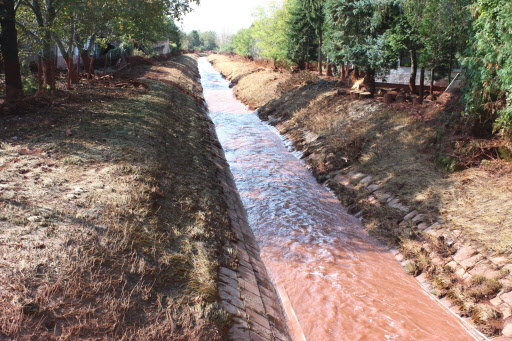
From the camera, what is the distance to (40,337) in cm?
389

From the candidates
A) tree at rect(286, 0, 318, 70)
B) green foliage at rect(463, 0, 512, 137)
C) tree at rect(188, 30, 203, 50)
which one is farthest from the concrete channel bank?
tree at rect(188, 30, 203, 50)

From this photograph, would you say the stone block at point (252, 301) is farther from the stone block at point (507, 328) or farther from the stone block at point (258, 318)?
the stone block at point (507, 328)

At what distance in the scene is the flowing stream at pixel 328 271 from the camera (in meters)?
6.29

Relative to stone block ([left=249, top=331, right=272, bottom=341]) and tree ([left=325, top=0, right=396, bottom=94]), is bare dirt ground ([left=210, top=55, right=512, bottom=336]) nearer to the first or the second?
tree ([left=325, top=0, right=396, bottom=94])

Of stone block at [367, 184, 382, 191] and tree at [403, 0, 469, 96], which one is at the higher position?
tree at [403, 0, 469, 96]

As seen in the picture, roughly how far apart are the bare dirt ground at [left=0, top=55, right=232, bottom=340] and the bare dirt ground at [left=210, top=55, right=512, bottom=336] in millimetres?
4293

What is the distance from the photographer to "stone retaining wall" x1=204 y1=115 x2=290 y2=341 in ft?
17.5

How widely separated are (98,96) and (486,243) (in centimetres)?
1548

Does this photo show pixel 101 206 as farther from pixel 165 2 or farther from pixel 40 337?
pixel 165 2

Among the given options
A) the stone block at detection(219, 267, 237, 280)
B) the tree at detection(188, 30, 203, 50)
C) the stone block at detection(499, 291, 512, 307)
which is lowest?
the stone block at detection(499, 291, 512, 307)

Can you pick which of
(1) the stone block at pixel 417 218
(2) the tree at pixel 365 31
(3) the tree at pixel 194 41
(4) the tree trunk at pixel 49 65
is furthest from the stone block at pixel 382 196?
(3) the tree at pixel 194 41

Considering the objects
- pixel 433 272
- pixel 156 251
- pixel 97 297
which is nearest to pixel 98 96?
pixel 156 251

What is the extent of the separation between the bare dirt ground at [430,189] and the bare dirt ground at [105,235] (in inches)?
169

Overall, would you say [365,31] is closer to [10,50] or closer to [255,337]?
[10,50]
